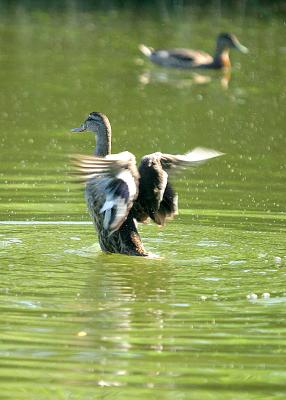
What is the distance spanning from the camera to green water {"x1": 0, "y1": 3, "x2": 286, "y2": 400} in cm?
674

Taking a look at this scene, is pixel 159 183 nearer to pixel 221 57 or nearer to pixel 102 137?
pixel 102 137

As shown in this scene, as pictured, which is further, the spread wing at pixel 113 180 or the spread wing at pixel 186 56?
the spread wing at pixel 186 56

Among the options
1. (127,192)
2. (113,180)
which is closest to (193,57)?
(113,180)

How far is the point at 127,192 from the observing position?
29.8ft

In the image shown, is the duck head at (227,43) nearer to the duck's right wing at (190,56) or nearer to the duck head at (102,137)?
the duck's right wing at (190,56)

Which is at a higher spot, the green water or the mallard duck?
the green water

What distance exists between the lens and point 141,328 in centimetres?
755

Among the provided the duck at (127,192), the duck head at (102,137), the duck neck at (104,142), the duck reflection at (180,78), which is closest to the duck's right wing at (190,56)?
the duck reflection at (180,78)

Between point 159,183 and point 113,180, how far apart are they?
0.38 meters

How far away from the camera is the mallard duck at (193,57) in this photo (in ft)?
70.5

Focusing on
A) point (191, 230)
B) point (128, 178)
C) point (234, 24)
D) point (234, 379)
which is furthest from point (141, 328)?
point (234, 24)

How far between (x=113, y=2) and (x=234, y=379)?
22.7 m

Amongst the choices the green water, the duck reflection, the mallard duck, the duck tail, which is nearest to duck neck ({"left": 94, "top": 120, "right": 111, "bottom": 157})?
the green water

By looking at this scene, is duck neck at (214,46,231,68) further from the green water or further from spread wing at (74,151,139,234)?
spread wing at (74,151,139,234)
